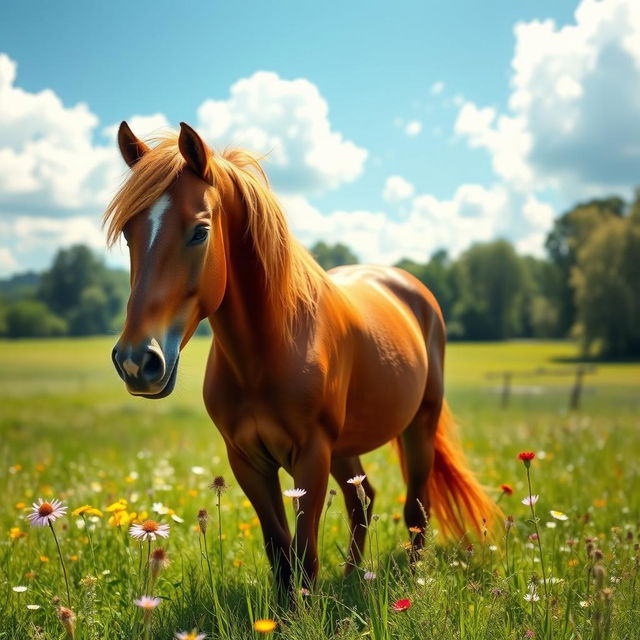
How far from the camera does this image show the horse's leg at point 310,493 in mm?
2855

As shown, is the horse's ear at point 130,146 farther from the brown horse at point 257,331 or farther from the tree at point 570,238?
the tree at point 570,238

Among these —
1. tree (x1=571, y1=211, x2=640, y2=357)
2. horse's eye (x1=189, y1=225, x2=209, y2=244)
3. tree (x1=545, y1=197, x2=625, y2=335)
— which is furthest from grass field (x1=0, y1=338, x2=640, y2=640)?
tree (x1=545, y1=197, x2=625, y2=335)

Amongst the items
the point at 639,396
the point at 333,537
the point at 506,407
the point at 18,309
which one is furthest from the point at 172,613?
the point at 18,309

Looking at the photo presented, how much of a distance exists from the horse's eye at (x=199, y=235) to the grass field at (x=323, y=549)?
0.58 metres

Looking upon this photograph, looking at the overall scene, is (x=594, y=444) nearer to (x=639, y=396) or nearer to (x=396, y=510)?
(x=396, y=510)

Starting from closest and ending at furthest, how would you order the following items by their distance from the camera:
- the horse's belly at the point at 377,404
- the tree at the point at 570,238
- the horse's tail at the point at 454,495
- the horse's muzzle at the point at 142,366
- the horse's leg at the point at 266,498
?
the horse's muzzle at the point at 142,366, the horse's leg at the point at 266,498, the horse's belly at the point at 377,404, the horse's tail at the point at 454,495, the tree at the point at 570,238

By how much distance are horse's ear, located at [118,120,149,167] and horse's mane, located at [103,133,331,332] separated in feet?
0.33

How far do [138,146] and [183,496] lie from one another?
3.32 meters

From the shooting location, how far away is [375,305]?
390 cm

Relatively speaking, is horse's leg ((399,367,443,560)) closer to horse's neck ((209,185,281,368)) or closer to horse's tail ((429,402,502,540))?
horse's tail ((429,402,502,540))

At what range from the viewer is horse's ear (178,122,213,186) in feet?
8.26

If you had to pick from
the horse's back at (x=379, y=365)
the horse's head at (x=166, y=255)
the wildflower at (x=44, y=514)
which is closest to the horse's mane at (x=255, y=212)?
the horse's head at (x=166, y=255)

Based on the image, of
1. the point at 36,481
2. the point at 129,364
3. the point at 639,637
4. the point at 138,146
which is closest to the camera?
the point at 129,364

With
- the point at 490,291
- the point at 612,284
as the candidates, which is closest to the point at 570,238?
the point at 490,291
